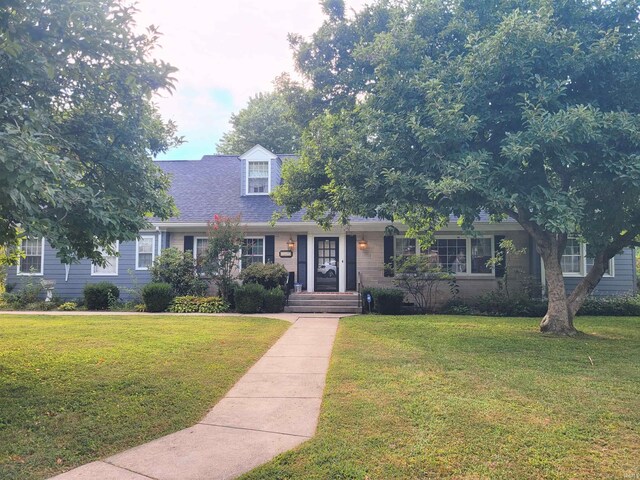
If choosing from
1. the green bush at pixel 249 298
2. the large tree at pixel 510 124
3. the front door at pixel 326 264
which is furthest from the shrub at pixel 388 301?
the large tree at pixel 510 124

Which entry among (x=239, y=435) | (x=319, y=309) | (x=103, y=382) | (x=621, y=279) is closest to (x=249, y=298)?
(x=319, y=309)

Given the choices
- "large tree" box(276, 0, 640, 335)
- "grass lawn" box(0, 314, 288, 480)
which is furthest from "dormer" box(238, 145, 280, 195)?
"grass lawn" box(0, 314, 288, 480)

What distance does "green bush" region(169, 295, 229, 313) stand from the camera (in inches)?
513

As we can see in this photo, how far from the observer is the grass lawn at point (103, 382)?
3.66 meters

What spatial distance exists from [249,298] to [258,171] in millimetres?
5678

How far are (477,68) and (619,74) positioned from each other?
245 cm

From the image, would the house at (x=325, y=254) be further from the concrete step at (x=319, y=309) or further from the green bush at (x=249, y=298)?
the concrete step at (x=319, y=309)

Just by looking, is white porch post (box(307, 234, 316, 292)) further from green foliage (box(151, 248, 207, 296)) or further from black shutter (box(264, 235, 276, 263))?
green foliage (box(151, 248, 207, 296))

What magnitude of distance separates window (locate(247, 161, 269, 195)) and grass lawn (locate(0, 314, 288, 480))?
744 cm

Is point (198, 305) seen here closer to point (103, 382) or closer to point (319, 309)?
point (319, 309)

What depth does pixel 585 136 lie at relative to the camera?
6695 mm

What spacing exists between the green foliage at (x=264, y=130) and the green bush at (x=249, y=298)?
18.5 m

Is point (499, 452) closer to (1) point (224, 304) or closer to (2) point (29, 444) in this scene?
(2) point (29, 444)

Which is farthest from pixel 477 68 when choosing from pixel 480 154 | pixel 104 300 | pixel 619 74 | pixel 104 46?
pixel 104 300
